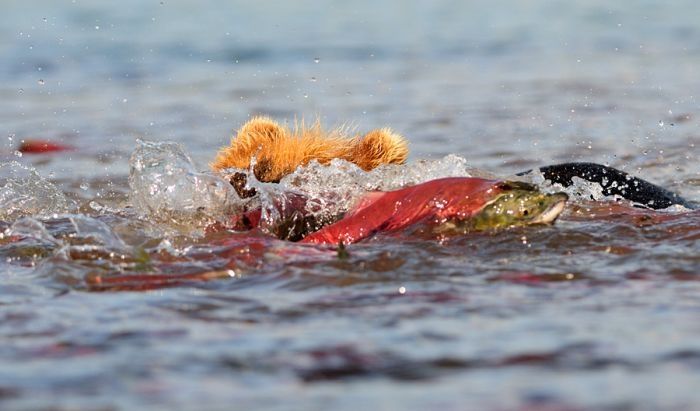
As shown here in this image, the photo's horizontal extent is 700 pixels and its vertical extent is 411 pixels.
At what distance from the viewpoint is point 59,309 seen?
13.8 feet

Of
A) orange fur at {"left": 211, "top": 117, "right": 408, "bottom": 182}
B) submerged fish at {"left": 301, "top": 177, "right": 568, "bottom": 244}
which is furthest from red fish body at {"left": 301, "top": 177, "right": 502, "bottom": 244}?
orange fur at {"left": 211, "top": 117, "right": 408, "bottom": 182}

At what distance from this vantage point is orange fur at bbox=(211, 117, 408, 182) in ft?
17.7

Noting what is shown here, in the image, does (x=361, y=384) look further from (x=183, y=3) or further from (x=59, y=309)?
(x=183, y=3)

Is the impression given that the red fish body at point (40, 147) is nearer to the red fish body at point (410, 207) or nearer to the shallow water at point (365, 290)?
the shallow water at point (365, 290)

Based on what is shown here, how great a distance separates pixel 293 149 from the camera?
17.8 ft

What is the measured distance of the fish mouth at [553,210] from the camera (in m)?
4.64

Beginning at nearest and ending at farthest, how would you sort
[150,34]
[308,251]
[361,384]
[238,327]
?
[361,384] < [238,327] < [308,251] < [150,34]

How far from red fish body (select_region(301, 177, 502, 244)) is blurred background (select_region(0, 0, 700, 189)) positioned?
3258 mm

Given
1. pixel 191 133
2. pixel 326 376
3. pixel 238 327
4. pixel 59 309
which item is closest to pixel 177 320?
pixel 238 327

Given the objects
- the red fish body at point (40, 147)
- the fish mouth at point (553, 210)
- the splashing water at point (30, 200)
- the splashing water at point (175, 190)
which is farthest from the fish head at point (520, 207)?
the red fish body at point (40, 147)

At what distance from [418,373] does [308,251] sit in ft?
4.95

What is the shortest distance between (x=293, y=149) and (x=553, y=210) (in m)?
1.29

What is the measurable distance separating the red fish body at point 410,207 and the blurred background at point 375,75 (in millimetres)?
3258

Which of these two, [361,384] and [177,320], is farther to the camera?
[177,320]
